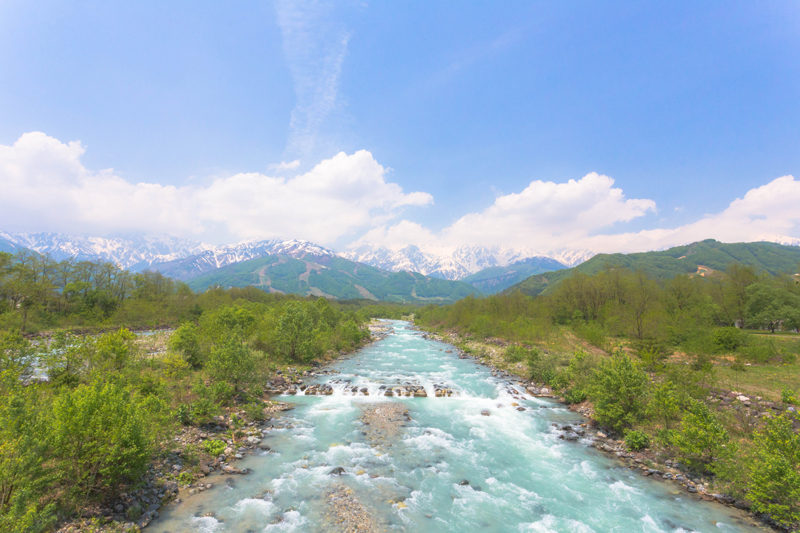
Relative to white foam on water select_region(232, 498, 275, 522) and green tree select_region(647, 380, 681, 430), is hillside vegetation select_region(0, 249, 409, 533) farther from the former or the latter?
green tree select_region(647, 380, 681, 430)

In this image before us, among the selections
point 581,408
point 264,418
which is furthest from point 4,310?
point 581,408

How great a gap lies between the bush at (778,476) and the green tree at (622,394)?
25.9 feet

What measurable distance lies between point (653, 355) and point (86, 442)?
40.8 meters

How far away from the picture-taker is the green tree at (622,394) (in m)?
21.1

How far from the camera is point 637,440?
1952 centimetres

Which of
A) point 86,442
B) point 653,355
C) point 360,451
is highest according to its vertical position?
point 86,442

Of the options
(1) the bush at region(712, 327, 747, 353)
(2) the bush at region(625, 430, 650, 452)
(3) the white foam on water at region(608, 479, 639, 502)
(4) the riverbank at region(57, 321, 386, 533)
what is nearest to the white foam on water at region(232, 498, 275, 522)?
Result: (4) the riverbank at region(57, 321, 386, 533)

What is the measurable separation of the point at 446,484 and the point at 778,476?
44.1ft

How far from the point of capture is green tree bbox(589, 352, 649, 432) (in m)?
21.1

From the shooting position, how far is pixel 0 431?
368 inches

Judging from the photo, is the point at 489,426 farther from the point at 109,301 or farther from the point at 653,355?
the point at 109,301

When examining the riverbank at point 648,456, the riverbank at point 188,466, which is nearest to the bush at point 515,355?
the riverbank at point 648,456

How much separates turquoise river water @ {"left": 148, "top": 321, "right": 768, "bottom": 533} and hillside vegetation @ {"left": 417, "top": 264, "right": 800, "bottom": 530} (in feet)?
8.96

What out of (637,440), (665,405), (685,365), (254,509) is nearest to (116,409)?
(254,509)
